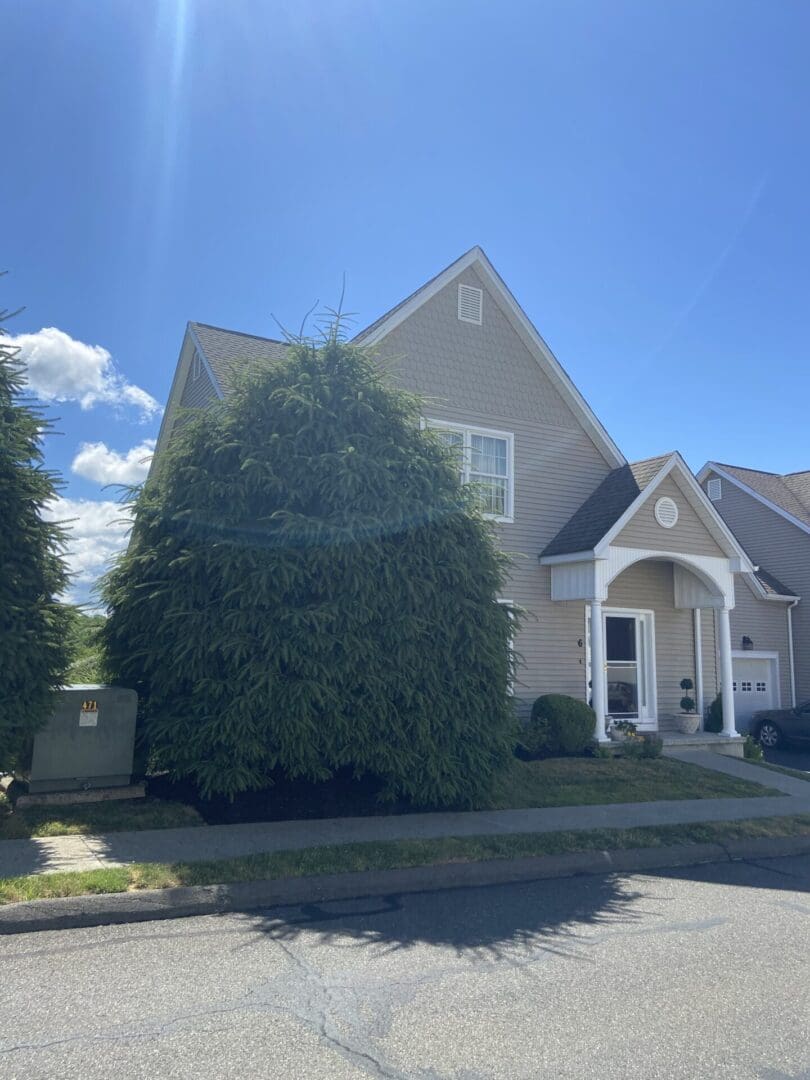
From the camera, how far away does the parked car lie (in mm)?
19641

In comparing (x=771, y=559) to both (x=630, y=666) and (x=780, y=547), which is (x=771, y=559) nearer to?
(x=780, y=547)

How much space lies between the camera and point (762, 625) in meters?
21.5

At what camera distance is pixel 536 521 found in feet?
53.4

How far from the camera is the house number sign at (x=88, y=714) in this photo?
29.5 ft

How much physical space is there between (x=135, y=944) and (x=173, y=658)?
3.68 m

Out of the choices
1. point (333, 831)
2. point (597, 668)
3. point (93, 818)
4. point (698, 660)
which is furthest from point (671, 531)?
point (93, 818)

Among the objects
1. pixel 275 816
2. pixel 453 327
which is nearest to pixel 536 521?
pixel 453 327

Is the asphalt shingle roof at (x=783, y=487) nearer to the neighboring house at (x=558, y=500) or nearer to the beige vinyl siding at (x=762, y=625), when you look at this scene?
the beige vinyl siding at (x=762, y=625)

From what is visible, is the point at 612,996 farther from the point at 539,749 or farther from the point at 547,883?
the point at 539,749

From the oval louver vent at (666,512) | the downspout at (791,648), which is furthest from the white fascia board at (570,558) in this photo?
the downspout at (791,648)

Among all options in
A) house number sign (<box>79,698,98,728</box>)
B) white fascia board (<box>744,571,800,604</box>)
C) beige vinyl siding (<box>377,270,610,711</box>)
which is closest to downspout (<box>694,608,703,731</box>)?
beige vinyl siding (<box>377,270,610,711</box>)

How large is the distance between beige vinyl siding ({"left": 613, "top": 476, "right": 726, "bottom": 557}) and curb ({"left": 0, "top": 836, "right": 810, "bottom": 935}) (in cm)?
690

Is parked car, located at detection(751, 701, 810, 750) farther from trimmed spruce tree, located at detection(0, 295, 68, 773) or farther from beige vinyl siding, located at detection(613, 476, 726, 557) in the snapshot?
trimmed spruce tree, located at detection(0, 295, 68, 773)

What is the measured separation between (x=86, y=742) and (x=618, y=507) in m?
10.1
